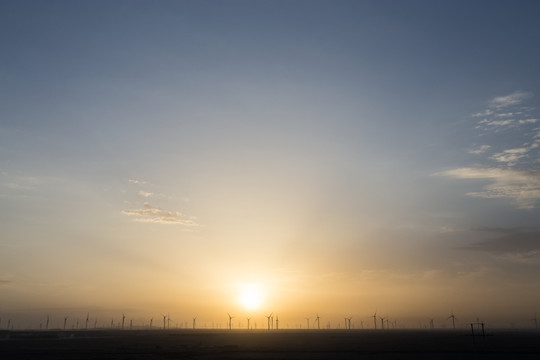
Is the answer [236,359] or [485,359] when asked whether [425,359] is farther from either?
[236,359]

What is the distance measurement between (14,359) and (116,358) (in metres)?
20.2

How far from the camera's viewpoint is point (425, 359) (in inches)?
3120

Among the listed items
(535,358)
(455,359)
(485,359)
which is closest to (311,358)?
(455,359)

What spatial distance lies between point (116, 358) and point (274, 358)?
101 ft

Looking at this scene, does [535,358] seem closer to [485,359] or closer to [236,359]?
[485,359]

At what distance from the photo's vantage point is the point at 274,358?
3184 inches

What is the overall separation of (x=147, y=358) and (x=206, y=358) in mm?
11624

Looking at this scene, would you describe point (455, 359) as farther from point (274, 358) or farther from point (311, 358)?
point (274, 358)

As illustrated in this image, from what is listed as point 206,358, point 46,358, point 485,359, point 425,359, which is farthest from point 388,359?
point 46,358

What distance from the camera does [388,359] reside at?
3118 inches

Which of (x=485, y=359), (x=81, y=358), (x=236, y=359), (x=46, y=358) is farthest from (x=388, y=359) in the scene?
(x=46, y=358)

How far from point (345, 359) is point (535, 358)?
37240 millimetres

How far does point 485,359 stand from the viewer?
3110 inches

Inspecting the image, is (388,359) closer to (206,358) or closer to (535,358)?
(535,358)
